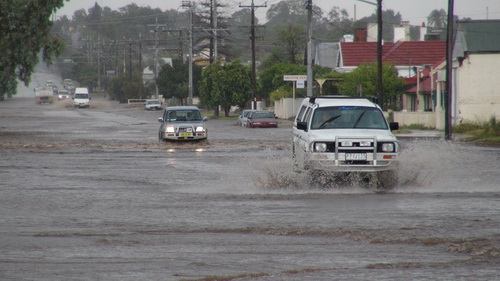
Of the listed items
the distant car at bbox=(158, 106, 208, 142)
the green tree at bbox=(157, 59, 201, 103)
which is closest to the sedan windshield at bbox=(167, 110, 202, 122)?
the distant car at bbox=(158, 106, 208, 142)

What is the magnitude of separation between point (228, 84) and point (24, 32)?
31324 mm

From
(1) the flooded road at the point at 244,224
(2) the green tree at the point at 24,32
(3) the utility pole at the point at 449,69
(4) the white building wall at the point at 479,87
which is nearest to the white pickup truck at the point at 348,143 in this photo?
(1) the flooded road at the point at 244,224

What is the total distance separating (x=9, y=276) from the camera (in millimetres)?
8844

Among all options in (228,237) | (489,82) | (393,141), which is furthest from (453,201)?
(489,82)

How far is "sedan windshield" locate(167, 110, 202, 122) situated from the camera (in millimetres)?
37031

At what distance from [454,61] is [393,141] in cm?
3467

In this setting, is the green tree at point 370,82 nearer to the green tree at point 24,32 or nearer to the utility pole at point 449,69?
the green tree at point 24,32

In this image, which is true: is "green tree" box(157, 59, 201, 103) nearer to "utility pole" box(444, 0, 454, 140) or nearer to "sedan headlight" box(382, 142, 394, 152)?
"utility pole" box(444, 0, 454, 140)

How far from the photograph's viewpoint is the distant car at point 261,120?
6122cm

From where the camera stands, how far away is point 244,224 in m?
12.8

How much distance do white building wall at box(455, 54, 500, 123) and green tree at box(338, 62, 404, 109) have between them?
1127cm

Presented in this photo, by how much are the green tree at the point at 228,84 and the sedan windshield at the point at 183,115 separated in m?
46.3

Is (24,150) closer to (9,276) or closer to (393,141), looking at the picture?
(393,141)

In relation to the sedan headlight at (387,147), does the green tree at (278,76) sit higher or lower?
higher
